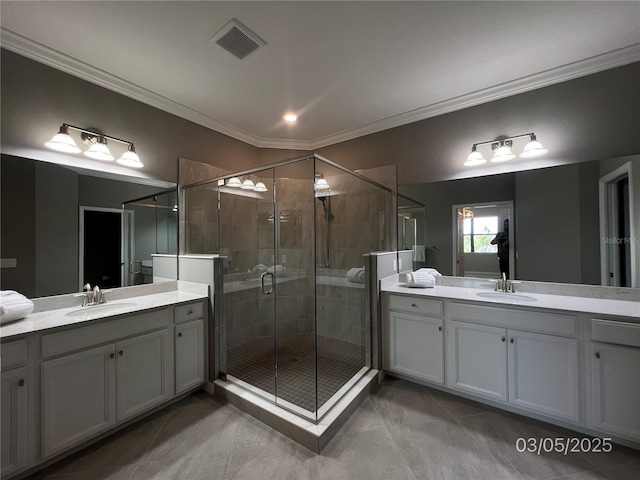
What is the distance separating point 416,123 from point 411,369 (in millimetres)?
2502

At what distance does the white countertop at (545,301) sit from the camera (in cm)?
170

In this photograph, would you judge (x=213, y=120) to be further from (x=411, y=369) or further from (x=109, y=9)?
(x=411, y=369)

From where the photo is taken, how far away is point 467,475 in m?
1.50

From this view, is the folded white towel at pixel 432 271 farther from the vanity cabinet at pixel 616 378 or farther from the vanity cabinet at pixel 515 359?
the vanity cabinet at pixel 616 378

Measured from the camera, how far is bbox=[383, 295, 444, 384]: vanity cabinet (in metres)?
2.22

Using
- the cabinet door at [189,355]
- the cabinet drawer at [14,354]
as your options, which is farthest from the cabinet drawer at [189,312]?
the cabinet drawer at [14,354]

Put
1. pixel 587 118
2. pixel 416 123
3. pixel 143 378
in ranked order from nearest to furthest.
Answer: pixel 143 378, pixel 587 118, pixel 416 123

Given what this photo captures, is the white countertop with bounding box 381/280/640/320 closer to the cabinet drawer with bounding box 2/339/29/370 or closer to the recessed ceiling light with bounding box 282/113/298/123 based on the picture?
the recessed ceiling light with bounding box 282/113/298/123

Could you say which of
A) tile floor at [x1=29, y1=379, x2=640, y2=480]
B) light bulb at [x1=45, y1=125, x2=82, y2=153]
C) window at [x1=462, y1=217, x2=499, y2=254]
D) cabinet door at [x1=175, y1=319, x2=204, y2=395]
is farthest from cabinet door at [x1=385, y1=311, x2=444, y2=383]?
light bulb at [x1=45, y1=125, x2=82, y2=153]

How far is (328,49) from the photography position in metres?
1.89

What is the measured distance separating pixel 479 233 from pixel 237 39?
2.59 metres

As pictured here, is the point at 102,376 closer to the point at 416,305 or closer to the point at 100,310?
the point at 100,310

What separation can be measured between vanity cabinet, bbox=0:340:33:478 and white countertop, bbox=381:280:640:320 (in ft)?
8.23

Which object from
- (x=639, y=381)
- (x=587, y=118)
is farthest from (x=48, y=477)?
(x=587, y=118)
